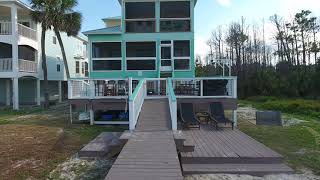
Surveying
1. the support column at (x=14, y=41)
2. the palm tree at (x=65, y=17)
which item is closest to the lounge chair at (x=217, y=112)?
the palm tree at (x=65, y=17)

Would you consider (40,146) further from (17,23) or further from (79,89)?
(17,23)

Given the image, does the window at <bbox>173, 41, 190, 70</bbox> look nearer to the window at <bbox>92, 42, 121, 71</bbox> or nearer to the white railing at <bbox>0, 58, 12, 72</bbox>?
the window at <bbox>92, 42, 121, 71</bbox>

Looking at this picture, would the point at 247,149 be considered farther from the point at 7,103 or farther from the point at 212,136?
the point at 7,103

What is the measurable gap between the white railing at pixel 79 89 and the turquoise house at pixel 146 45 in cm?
153

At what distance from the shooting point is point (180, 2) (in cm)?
1947

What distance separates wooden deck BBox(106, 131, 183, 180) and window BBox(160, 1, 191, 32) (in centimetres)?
1016

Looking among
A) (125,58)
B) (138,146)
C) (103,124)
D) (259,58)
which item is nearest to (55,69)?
(125,58)

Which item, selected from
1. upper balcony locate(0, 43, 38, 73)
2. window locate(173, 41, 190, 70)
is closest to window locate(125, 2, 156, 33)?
window locate(173, 41, 190, 70)

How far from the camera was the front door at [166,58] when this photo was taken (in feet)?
62.8

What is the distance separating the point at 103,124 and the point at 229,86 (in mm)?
5621

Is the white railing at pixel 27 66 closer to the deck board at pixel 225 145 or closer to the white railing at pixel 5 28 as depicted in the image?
the white railing at pixel 5 28

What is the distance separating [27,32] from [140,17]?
482 inches

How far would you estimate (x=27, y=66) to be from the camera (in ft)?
91.2

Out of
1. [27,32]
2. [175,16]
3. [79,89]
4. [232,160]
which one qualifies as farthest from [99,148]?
[27,32]
